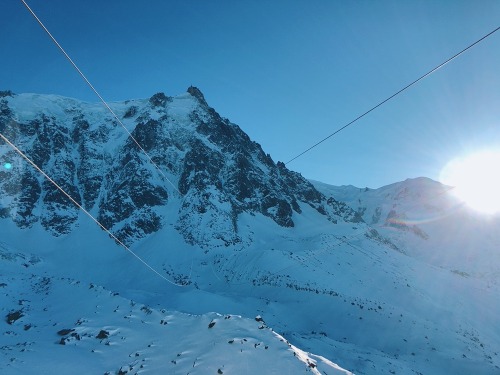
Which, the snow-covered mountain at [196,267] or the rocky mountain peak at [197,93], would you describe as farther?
the rocky mountain peak at [197,93]

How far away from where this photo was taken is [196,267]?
151 feet

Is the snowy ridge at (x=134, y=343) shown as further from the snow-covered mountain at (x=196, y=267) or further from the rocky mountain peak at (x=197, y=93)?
the rocky mountain peak at (x=197, y=93)

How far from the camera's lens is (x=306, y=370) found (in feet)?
34.5

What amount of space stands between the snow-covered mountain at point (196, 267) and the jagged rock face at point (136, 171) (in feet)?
1.07

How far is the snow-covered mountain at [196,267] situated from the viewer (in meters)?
14.5

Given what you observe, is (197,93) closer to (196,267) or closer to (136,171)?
(136,171)

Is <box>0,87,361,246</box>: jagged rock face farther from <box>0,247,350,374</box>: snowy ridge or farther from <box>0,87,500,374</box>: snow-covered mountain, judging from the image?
<box>0,247,350,374</box>: snowy ridge

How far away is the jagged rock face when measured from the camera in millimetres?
58625

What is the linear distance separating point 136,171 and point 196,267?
27.5m

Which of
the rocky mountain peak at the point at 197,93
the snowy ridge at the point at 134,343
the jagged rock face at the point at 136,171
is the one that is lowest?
the snowy ridge at the point at 134,343

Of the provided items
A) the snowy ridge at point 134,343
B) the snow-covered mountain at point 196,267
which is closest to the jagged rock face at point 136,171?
the snow-covered mountain at point 196,267

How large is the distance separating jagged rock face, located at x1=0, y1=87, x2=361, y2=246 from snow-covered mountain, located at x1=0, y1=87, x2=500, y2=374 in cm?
33

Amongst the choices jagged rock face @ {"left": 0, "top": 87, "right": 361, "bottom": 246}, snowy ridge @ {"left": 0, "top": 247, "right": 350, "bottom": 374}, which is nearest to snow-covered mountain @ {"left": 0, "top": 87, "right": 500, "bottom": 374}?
snowy ridge @ {"left": 0, "top": 247, "right": 350, "bottom": 374}

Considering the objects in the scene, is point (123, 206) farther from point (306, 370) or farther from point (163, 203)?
point (306, 370)
